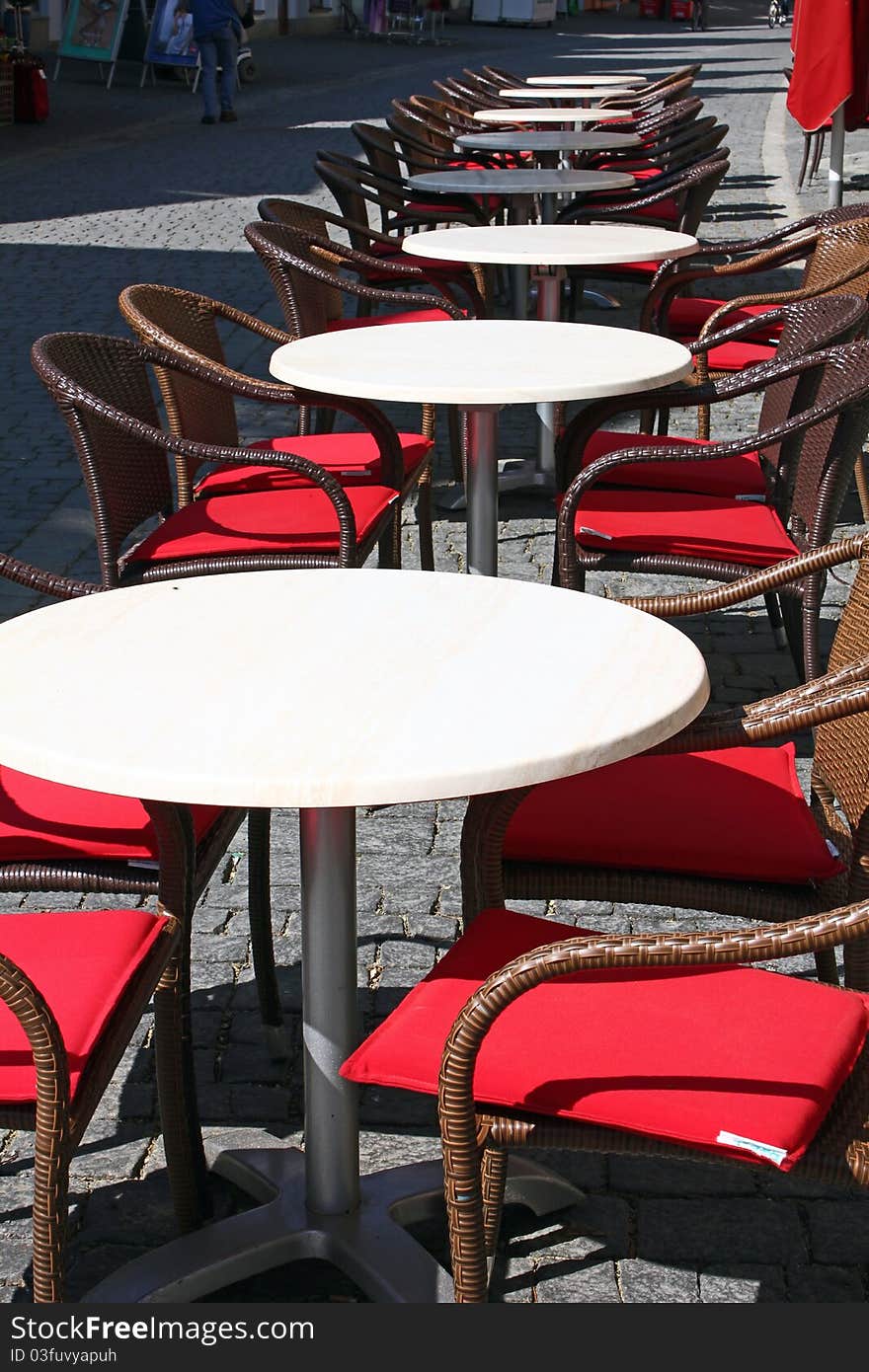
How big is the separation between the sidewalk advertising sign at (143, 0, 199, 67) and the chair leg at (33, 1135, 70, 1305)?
71.8ft

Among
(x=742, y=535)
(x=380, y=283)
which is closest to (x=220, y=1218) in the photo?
(x=742, y=535)

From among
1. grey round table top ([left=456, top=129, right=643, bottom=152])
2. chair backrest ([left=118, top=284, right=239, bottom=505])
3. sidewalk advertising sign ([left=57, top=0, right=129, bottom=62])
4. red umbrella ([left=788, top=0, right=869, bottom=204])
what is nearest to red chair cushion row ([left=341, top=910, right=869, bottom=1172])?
chair backrest ([left=118, top=284, right=239, bottom=505])

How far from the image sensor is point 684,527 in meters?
3.89

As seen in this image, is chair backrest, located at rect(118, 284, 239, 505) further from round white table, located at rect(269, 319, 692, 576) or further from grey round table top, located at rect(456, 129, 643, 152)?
grey round table top, located at rect(456, 129, 643, 152)

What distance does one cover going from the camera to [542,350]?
3951 mm

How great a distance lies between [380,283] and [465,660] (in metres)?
4.84

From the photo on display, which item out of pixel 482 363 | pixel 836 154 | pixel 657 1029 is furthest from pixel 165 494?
pixel 836 154

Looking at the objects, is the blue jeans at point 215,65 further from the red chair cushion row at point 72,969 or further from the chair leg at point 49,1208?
the chair leg at point 49,1208

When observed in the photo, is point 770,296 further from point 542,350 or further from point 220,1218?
point 220,1218

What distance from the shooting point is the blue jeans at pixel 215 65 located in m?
19.2

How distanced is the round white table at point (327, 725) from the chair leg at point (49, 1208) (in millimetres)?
349

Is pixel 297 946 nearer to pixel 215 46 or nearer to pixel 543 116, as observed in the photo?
pixel 543 116

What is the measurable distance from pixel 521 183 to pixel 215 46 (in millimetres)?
14360

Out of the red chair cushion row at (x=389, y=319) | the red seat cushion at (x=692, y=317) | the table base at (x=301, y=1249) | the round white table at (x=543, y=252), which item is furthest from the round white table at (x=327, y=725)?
the red seat cushion at (x=692, y=317)
